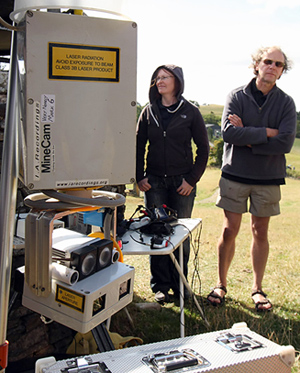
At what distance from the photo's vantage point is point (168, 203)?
4223 mm

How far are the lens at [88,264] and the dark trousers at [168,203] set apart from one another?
214cm

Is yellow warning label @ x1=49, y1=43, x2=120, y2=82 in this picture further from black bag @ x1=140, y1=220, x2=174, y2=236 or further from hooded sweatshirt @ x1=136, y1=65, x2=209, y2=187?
hooded sweatshirt @ x1=136, y1=65, x2=209, y2=187

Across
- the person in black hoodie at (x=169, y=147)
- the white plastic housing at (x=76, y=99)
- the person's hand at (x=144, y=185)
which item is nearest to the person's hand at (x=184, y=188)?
the person in black hoodie at (x=169, y=147)

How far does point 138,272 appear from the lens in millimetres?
5176

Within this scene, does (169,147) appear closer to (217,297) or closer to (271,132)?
(271,132)

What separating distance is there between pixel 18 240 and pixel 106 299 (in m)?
1.08

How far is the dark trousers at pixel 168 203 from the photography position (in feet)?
13.5

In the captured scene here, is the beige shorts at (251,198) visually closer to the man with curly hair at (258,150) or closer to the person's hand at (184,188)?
the man with curly hair at (258,150)

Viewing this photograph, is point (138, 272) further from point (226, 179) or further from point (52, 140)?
point (52, 140)

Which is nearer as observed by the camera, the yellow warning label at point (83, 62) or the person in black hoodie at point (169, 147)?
the yellow warning label at point (83, 62)

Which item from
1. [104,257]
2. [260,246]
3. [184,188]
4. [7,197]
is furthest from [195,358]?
[260,246]

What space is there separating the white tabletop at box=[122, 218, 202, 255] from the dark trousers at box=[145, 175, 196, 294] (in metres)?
0.49

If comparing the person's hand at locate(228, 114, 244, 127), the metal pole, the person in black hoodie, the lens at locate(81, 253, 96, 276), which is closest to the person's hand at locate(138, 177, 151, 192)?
the person in black hoodie

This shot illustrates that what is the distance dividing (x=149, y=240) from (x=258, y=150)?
57.2 inches
